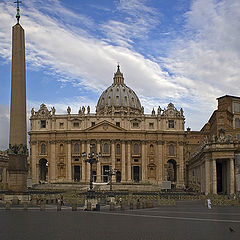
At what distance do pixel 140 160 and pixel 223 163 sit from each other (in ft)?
145

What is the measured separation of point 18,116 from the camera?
94.5 ft

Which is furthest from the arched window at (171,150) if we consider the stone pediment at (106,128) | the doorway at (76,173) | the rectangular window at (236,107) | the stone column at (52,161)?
the rectangular window at (236,107)

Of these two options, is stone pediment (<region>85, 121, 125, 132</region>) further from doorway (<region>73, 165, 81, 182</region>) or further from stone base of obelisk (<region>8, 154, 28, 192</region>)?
stone base of obelisk (<region>8, 154, 28, 192</region>)

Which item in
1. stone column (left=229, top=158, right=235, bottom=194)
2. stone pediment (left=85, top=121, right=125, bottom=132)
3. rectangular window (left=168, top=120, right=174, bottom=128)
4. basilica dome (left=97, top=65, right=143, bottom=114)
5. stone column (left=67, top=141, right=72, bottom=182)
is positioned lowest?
stone column (left=229, top=158, right=235, bottom=194)

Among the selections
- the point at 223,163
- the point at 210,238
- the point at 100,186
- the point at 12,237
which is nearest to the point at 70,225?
the point at 12,237

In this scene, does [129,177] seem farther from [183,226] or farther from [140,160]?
[183,226]

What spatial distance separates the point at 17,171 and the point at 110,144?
62515 mm

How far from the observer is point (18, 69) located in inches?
1155

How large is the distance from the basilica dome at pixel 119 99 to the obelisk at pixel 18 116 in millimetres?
87199

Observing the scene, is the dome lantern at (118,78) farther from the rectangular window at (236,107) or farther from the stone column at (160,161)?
the rectangular window at (236,107)

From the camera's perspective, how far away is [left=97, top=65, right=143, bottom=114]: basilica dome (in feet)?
391

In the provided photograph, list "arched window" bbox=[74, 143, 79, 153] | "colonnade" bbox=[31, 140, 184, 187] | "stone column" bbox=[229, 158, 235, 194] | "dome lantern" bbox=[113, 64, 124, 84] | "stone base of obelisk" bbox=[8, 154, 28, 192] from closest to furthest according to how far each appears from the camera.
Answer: "stone base of obelisk" bbox=[8, 154, 28, 192]
"stone column" bbox=[229, 158, 235, 194]
"colonnade" bbox=[31, 140, 184, 187]
"arched window" bbox=[74, 143, 79, 153]
"dome lantern" bbox=[113, 64, 124, 84]

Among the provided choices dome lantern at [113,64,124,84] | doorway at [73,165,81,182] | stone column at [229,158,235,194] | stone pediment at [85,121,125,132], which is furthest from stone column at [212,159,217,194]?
dome lantern at [113,64,124,84]

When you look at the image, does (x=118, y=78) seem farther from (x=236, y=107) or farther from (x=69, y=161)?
(x=236, y=107)
